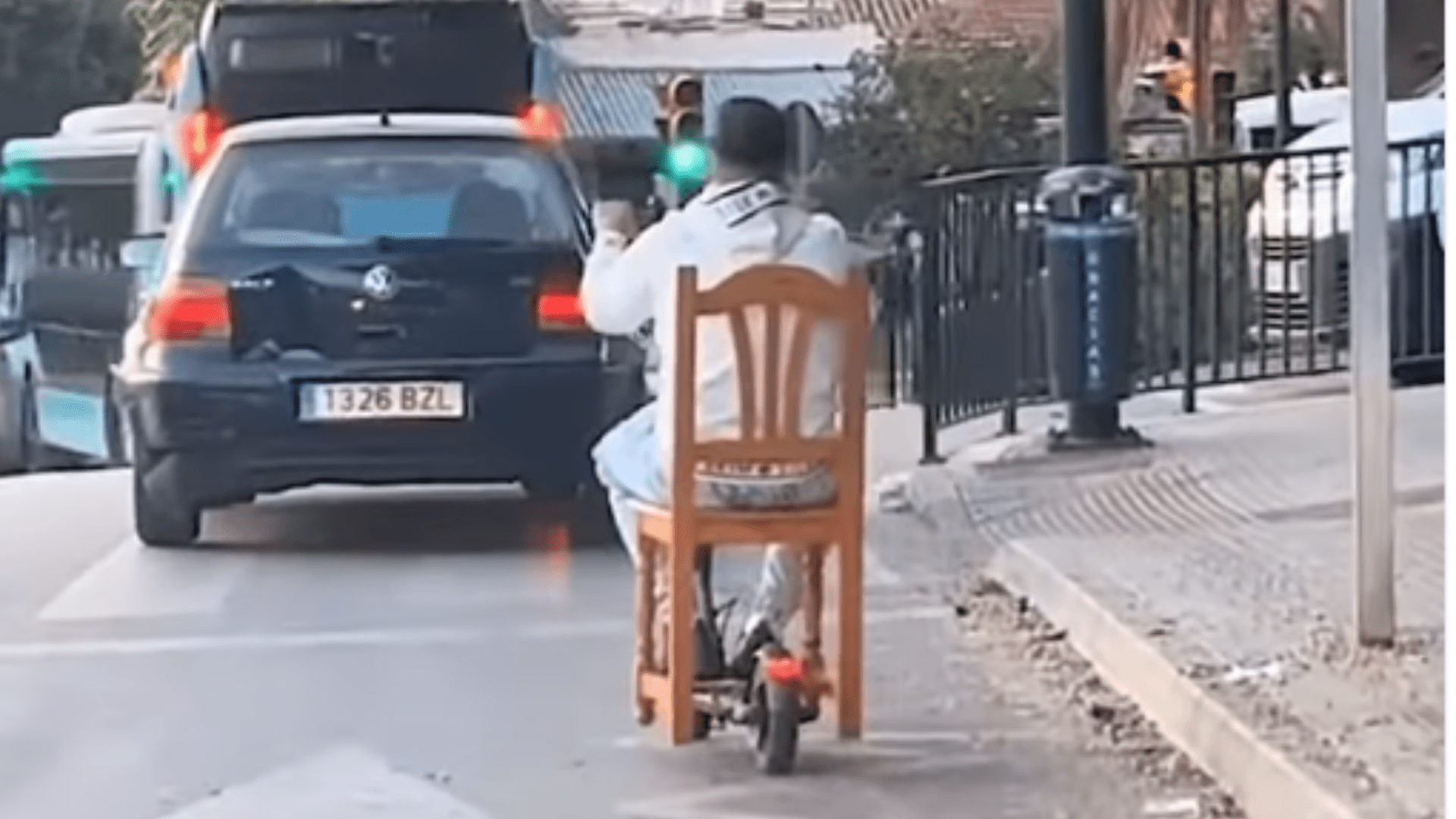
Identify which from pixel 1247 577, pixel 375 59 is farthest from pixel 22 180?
pixel 1247 577

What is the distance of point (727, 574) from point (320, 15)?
9.80 m

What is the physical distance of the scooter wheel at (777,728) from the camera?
7387mm

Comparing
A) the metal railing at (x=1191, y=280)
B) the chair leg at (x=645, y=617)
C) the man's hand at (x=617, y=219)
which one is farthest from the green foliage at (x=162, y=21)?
the chair leg at (x=645, y=617)

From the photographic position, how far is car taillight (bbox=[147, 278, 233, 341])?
11.6 m

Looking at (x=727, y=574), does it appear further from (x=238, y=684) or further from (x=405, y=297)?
(x=405, y=297)

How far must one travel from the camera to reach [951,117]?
2811 cm

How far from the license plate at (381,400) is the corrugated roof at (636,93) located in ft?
45.1

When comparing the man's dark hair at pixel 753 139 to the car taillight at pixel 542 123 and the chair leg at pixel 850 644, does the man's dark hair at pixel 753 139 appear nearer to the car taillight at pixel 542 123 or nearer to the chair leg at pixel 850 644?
the chair leg at pixel 850 644

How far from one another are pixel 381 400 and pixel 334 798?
413 cm

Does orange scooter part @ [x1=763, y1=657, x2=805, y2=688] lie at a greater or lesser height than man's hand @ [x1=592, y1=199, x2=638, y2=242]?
lesser

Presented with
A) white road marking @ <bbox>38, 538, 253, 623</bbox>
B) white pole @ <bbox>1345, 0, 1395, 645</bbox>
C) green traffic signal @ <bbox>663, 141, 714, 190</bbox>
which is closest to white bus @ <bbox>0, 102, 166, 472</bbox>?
green traffic signal @ <bbox>663, 141, 714, 190</bbox>

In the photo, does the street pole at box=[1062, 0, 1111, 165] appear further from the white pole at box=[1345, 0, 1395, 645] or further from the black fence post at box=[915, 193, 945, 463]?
the white pole at box=[1345, 0, 1395, 645]

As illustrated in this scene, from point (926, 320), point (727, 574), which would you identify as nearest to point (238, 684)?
point (727, 574)

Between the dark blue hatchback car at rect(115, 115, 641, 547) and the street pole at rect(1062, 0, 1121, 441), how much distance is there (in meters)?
1.86
